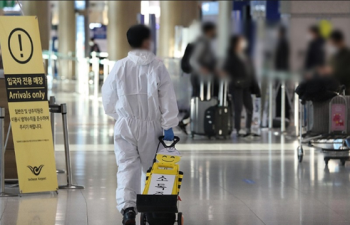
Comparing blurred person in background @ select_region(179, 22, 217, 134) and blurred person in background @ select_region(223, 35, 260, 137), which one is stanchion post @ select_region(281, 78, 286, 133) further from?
blurred person in background @ select_region(179, 22, 217, 134)

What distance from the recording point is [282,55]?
1453 cm

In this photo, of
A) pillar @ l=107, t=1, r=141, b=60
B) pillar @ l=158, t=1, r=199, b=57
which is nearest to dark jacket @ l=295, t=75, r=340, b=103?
pillar @ l=158, t=1, r=199, b=57

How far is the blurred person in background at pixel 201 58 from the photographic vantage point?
1311 cm

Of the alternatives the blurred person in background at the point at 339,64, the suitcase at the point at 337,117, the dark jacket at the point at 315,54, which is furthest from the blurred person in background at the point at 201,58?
the suitcase at the point at 337,117

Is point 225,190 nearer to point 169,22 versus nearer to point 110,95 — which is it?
point 110,95

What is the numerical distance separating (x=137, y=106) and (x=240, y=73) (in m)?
8.07

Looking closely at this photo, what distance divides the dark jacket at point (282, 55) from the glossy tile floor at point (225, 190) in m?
2.24

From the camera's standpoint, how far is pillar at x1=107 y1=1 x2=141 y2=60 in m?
29.1

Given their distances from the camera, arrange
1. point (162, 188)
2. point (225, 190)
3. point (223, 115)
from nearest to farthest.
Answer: point (162, 188)
point (225, 190)
point (223, 115)

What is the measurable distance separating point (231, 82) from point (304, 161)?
131 inches

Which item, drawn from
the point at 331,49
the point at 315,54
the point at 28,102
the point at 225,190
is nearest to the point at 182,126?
the point at 315,54

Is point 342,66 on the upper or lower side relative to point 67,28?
lower

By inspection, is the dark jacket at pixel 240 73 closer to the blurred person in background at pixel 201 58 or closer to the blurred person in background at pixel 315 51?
the blurred person in background at pixel 201 58

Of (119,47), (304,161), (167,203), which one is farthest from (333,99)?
(119,47)
